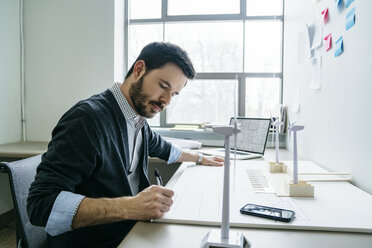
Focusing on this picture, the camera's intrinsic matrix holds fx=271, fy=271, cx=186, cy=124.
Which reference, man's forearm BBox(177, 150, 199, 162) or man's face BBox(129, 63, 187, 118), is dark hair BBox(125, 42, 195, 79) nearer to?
man's face BBox(129, 63, 187, 118)

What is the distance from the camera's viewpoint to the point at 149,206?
750 millimetres

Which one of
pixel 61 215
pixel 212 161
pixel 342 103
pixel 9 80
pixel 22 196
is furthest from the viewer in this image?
pixel 9 80

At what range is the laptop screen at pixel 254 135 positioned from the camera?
186 centimetres

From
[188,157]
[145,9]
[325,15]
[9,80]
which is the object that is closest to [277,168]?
[188,157]

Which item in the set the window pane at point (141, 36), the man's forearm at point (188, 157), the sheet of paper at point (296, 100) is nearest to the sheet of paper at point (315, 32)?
the sheet of paper at point (296, 100)

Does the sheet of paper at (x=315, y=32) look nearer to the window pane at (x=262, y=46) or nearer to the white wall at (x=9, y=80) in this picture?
the window pane at (x=262, y=46)

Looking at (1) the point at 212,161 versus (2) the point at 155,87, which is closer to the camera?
(2) the point at 155,87

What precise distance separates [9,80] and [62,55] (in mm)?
498

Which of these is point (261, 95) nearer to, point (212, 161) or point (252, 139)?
point (252, 139)

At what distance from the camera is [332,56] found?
136 cm

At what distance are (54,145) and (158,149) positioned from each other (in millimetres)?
738

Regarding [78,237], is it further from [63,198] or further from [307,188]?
[307,188]

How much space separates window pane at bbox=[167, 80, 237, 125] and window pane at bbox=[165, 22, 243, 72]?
6.0 inches

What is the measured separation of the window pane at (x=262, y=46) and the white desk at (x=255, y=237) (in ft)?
6.67
